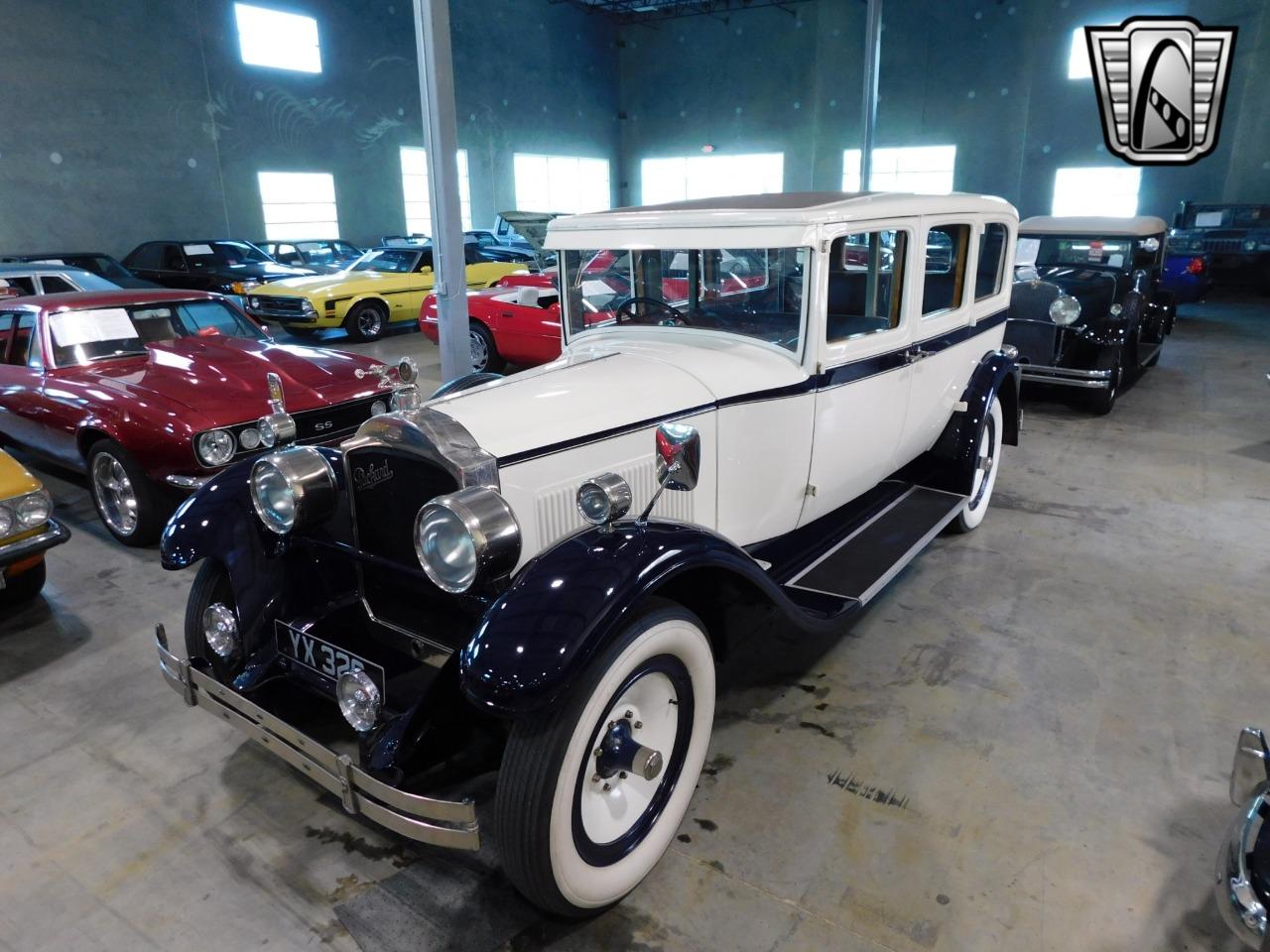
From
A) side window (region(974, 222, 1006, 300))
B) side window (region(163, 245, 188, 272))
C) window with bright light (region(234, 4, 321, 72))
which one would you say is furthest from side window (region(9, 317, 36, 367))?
window with bright light (region(234, 4, 321, 72))

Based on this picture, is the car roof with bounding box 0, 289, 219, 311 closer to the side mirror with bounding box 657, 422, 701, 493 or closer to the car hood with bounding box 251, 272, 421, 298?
the car hood with bounding box 251, 272, 421, 298

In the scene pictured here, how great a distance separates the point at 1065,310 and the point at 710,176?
17.9 m

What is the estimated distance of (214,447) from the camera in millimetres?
4445

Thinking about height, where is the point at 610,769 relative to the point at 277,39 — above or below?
below

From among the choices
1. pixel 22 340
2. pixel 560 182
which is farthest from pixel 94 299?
pixel 560 182

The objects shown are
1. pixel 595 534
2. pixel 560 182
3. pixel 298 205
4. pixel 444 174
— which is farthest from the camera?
pixel 560 182

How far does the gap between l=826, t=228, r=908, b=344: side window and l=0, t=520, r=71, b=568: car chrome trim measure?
354cm

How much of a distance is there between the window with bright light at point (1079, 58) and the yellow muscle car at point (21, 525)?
68.4 ft

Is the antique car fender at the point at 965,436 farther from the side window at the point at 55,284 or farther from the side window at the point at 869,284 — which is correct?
the side window at the point at 55,284

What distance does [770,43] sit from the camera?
854 inches

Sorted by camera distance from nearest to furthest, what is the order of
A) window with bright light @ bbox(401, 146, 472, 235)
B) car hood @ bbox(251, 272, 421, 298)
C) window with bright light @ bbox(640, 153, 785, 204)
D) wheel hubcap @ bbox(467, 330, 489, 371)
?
wheel hubcap @ bbox(467, 330, 489, 371), car hood @ bbox(251, 272, 421, 298), window with bright light @ bbox(401, 146, 472, 235), window with bright light @ bbox(640, 153, 785, 204)

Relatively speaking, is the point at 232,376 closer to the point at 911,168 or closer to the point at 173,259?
the point at 173,259

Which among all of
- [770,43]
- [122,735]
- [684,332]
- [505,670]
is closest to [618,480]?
[505,670]

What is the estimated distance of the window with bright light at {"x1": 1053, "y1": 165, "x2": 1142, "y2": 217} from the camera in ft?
Answer: 59.9
